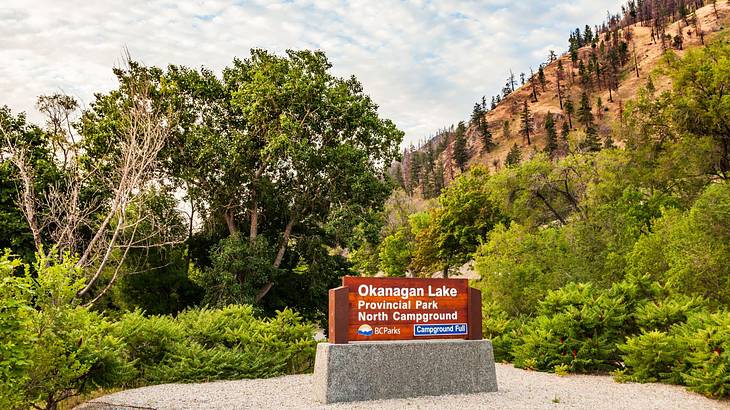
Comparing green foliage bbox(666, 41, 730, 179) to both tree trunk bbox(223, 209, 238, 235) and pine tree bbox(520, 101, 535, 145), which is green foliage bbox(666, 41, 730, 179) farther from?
pine tree bbox(520, 101, 535, 145)

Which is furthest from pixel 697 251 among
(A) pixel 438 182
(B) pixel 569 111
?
(B) pixel 569 111

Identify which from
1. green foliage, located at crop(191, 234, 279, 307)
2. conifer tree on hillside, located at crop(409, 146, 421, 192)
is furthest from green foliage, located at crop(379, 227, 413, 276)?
conifer tree on hillside, located at crop(409, 146, 421, 192)

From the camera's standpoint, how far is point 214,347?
1108 centimetres

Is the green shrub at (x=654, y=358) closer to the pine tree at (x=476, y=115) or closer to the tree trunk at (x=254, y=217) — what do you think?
the tree trunk at (x=254, y=217)

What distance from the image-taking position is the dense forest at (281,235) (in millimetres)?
9156

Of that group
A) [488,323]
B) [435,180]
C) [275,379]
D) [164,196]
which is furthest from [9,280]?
[435,180]

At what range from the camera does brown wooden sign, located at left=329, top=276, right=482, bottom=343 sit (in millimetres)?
8875

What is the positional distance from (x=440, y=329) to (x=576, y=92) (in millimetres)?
146336

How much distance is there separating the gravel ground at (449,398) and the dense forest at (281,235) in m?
0.49

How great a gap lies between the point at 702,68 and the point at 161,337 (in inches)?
1013

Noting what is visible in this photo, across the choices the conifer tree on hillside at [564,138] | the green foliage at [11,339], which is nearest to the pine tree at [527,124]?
the conifer tree on hillside at [564,138]

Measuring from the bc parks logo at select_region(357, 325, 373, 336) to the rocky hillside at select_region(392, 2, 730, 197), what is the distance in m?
105

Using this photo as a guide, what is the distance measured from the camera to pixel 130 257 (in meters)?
20.5

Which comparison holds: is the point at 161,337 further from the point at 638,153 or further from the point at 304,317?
the point at 638,153
